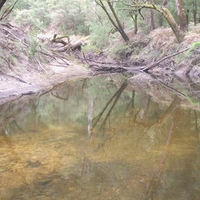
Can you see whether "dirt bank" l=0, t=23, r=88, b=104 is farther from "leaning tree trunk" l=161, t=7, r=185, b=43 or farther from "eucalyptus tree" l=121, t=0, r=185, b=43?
"leaning tree trunk" l=161, t=7, r=185, b=43

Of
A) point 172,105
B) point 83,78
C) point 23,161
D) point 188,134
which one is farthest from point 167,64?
point 23,161

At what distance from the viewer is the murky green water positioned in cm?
487

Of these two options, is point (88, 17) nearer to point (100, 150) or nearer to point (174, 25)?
point (174, 25)

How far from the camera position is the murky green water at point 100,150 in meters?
4.87

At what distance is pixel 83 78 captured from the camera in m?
20.5

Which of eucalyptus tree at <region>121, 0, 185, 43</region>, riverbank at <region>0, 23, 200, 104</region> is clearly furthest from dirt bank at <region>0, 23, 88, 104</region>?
eucalyptus tree at <region>121, 0, 185, 43</region>

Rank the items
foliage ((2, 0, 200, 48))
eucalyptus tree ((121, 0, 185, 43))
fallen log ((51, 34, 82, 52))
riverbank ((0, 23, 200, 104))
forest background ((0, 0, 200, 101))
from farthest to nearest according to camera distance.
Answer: fallen log ((51, 34, 82, 52)) < foliage ((2, 0, 200, 48)) < eucalyptus tree ((121, 0, 185, 43)) < forest background ((0, 0, 200, 101)) < riverbank ((0, 23, 200, 104))

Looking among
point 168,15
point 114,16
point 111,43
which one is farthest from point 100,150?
point 111,43

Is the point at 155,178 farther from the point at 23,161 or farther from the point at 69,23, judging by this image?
the point at 69,23

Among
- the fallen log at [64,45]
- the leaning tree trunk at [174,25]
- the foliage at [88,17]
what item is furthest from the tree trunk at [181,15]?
the fallen log at [64,45]

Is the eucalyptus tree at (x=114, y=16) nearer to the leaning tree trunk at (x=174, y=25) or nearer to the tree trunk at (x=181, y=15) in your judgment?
the leaning tree trunk at (x=174, y=25)

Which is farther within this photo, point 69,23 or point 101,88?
point 69,23

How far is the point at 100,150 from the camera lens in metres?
6.72

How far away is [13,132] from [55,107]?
3543 millimetres
